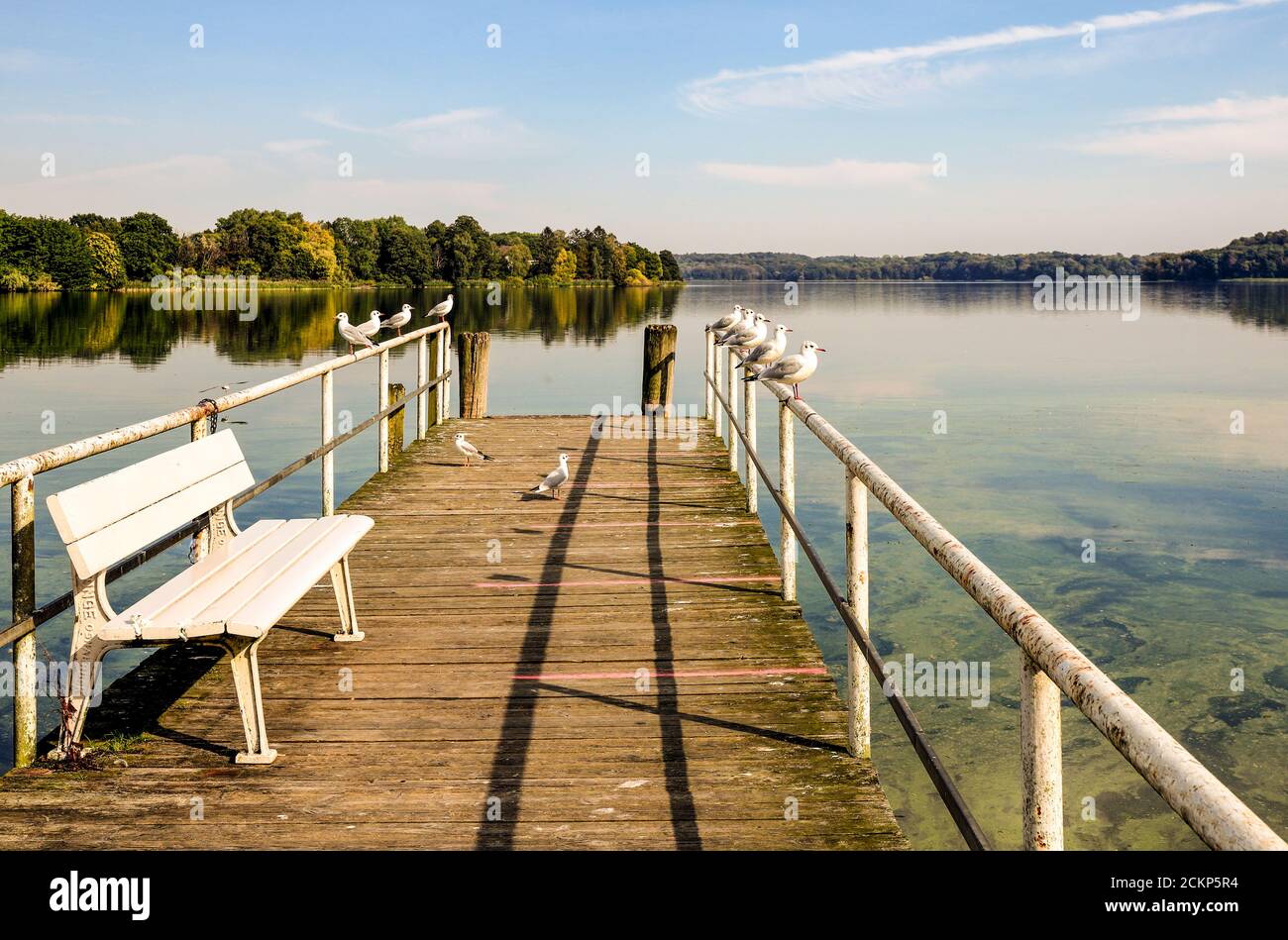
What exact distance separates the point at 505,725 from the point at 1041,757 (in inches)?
105

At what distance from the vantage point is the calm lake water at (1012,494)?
25.6 feet

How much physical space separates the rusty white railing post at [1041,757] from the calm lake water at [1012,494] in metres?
4.73

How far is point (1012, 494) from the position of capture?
16062 millimetres

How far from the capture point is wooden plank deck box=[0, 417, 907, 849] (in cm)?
352

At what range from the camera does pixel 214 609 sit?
396 cm

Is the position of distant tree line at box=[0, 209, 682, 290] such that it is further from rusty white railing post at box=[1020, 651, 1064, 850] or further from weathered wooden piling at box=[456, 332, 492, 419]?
rusty white railing post at box=[1020, 651, 1064, 850]

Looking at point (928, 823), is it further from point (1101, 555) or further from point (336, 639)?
point (1101, 555)

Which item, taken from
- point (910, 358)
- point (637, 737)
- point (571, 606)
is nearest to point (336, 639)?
point (571, 606)

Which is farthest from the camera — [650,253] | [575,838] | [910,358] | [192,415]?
[650,253]

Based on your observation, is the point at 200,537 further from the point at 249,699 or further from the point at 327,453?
the point at 327,453

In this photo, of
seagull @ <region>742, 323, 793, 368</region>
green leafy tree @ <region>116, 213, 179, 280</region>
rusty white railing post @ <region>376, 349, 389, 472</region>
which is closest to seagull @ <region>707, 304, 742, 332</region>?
seagull @ <region>742, 323, 793, 368</region>

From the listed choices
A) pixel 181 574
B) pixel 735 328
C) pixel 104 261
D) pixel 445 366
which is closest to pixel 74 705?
pixel 181 574

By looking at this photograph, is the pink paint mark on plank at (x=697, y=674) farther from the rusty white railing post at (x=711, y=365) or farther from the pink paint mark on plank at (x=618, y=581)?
the rusty white railing post at (x=711, y=365)
